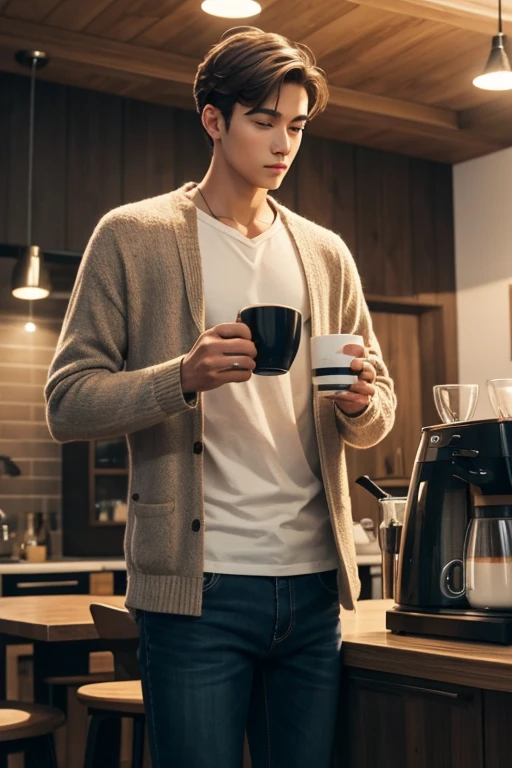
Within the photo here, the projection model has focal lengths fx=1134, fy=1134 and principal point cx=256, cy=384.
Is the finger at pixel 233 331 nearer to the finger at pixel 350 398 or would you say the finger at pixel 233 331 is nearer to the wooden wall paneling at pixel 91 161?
the finger at pixel 350 398

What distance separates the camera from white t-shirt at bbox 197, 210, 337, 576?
4.88 feet

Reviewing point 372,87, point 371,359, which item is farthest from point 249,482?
point 372,87

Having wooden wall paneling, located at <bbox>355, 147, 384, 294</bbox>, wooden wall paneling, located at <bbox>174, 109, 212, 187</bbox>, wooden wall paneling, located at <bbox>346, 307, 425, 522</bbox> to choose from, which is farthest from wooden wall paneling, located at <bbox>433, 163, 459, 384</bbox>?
wooden wall paneling, located at <bbox>174, 109, 212, 187</bbox>

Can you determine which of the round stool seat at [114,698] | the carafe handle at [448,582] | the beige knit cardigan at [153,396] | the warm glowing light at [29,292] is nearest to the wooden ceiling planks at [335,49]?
the warm glowing light at [29,292]

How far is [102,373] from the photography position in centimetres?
147

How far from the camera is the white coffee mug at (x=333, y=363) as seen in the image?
1.51 m

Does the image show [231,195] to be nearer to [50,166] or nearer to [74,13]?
[74,13]

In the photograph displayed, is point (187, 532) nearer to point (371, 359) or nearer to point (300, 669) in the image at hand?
point (300, 669)

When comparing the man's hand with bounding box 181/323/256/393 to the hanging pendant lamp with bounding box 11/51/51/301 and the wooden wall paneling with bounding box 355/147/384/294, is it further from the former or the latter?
the wooden wall paneling with bounding box 355/147/384/294

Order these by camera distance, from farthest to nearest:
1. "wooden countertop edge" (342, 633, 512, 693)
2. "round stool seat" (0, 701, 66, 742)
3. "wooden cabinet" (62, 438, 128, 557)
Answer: "wooden cabinet" (62, 438, 128, 557)
"round stool seat" (0, 701, 66, 742)
"wooden countertop edge" (342, 633, 512, 693)

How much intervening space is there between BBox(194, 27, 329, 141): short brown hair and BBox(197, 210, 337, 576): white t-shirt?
174mm

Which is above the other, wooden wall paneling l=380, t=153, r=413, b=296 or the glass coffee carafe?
wooden wall paneling l=380, t=153, r=413, b=296

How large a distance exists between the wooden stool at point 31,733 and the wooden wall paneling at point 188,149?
114 inches

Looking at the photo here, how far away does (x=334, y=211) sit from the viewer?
5574 millimetres
